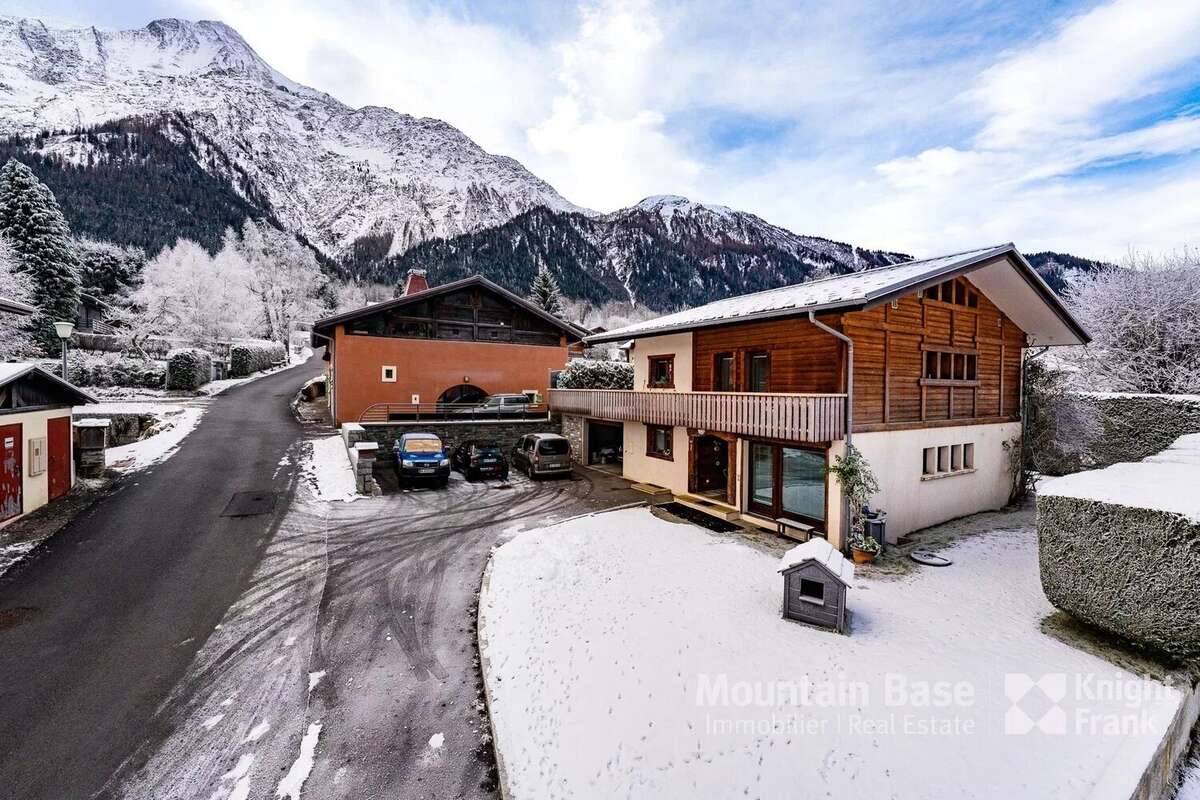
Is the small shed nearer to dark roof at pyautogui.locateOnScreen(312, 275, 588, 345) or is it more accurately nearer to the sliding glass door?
the sliding glass door

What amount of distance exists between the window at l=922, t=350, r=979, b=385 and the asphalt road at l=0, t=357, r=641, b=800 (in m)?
12.1

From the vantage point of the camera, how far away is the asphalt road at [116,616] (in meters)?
5.26

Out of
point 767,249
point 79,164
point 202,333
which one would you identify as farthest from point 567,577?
point 767,249

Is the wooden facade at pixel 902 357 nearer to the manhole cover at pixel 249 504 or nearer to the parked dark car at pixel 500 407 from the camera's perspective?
the parked dark car at pixel 500 407

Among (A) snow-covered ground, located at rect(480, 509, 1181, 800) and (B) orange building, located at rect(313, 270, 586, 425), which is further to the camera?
(B) orange building, located at rect(313, 270, 586, 425)

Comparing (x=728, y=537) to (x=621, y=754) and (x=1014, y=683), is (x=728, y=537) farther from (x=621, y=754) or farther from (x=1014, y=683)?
(x=621, y=754)

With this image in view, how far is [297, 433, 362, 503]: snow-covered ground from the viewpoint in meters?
14.7

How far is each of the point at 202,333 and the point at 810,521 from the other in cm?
4666

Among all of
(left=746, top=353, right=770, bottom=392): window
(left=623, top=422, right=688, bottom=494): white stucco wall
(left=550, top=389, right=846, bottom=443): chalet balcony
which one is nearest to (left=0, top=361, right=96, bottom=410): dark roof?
(left=550, top=389, right=846, bottom=443): chalet balcony

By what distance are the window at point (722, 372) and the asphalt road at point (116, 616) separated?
12501mm

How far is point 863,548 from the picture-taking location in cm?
1058

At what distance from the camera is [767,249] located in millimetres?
144625

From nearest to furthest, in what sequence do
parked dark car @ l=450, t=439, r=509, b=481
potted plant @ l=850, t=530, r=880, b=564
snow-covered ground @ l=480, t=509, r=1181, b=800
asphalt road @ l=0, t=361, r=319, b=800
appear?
1. snow-covered ground @ l=480, t=509, r=1181, b=800
2. asphalt road @ l=0, t=361, r=319, b=800
3. potted plant @ l=850, t=530, r=880, b=564
4. parked dark car @ l=450, t=439, r=509, b=481

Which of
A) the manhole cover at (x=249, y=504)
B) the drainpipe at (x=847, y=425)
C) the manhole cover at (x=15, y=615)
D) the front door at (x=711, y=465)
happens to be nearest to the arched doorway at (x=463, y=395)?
the manhole cover at (x=249, y=504)
